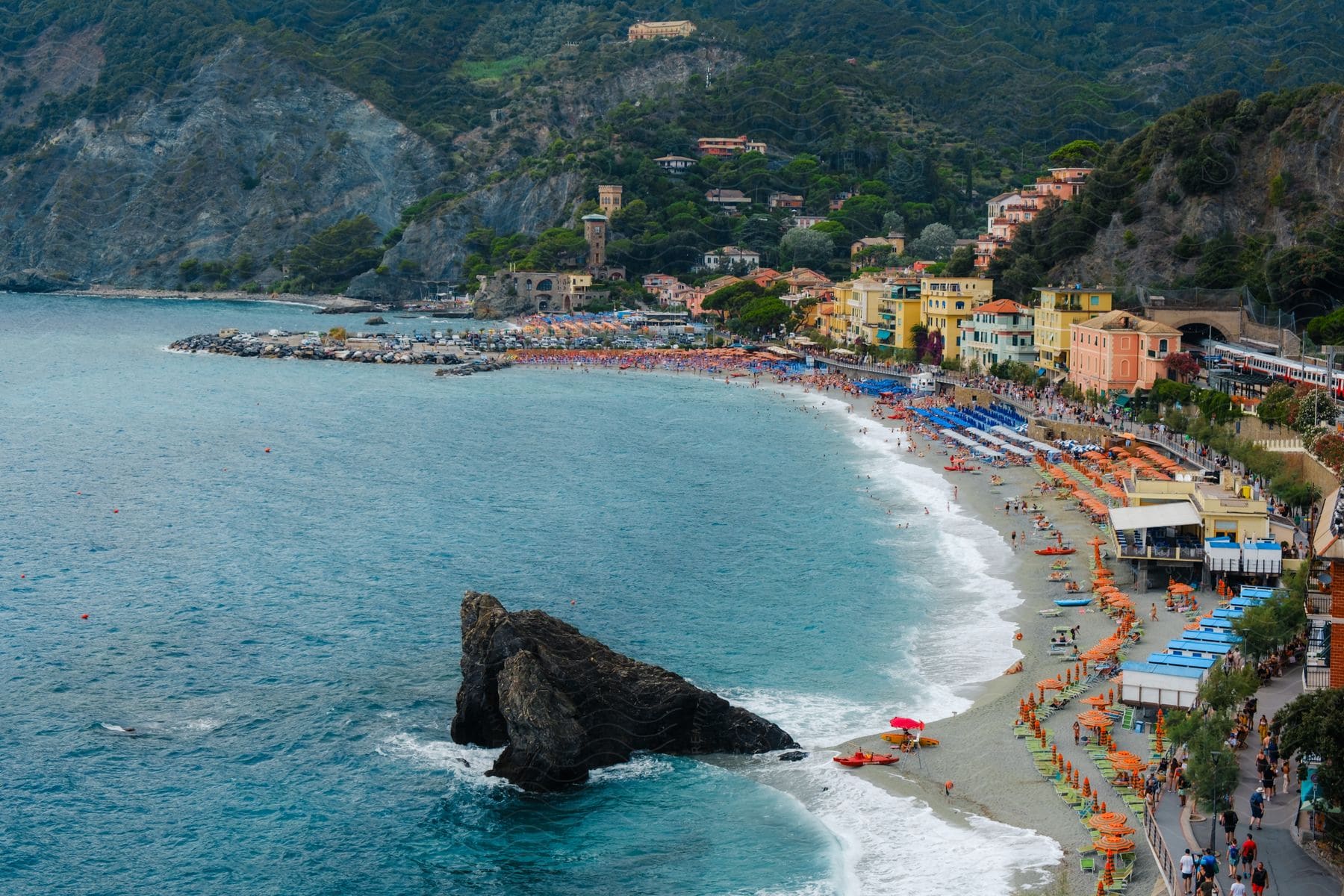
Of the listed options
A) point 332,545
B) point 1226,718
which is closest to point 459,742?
point 1226,718

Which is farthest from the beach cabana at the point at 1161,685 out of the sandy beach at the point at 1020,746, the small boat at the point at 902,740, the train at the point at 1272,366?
the train at the point at 1272,366

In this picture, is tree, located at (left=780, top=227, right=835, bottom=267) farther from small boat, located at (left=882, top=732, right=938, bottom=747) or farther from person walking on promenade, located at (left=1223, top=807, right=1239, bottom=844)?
person walking on promenade, located at (left=1223, top=807, right=1239, bottom=844)

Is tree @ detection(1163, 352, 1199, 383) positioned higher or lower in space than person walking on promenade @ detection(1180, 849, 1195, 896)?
higher

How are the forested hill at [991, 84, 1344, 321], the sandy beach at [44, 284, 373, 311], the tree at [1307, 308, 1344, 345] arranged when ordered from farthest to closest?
1. the sandy beach at [44, 284, 373, 311]
2. the forested hill at [991, 84, 1344, 321]
3. the tree at [1307, 308, 1344, 345]

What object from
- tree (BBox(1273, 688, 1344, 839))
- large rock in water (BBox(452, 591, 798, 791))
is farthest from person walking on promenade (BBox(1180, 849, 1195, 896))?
large rock in water (BBox(452, 591, 798, 791))

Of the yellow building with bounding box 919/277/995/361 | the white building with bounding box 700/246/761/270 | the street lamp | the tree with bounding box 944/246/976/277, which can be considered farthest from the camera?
the white building with bounding box 700/246/761/270

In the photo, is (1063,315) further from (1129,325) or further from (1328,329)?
(1328,329)

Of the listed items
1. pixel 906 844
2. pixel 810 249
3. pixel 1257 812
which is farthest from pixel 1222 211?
pixel 810 249

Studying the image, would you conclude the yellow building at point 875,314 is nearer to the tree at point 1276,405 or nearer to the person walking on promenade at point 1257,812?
the tree at point 1276,405
